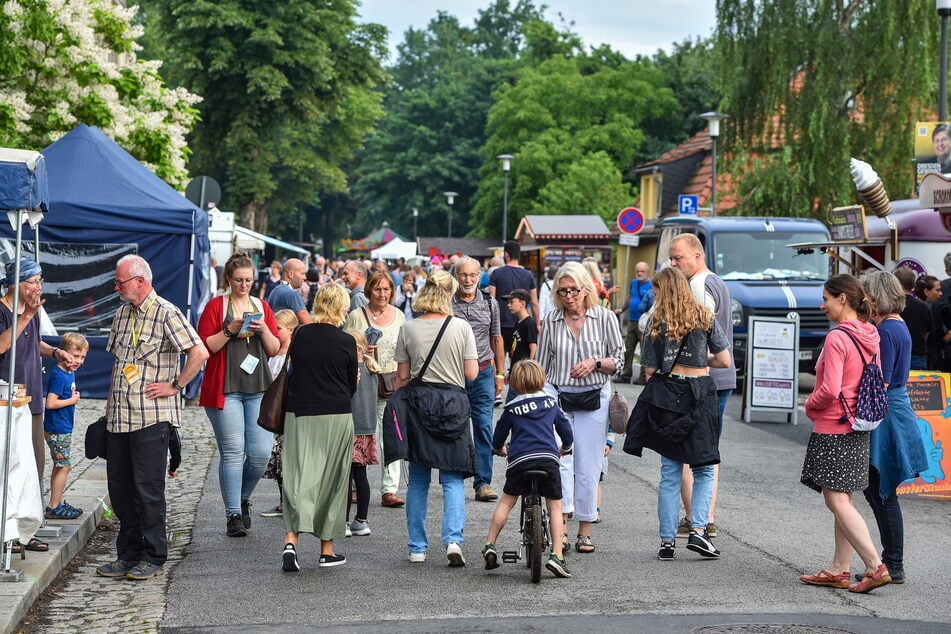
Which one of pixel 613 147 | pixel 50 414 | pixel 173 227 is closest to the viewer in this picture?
pixel 50 414

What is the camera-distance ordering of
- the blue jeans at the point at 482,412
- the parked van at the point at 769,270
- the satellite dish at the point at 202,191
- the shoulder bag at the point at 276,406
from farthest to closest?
the satellite dish at the point at 202,191 < the parked van at the point at 769,270 < the blue jeans at the point at 482,412 < the shoulder bag at the point at 276,406

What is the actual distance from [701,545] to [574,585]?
1066 mm

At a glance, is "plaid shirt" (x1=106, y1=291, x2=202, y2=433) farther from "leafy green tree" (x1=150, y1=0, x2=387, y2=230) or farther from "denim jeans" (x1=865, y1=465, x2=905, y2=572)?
"leafy green tree" (x1=150, y1=0, x2=387, y2=230)

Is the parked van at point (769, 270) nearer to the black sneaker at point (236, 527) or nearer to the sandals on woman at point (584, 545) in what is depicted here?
the sandals on woman at point (584, 545)

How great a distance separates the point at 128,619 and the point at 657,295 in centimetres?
356

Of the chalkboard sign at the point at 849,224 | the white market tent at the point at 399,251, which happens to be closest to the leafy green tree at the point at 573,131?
the white market tent at the point at 399,251

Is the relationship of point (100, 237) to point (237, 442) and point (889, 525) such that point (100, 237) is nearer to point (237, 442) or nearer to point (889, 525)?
point (237, 442)

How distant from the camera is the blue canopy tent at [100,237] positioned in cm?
1658

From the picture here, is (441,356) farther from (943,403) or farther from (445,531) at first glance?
(943,403)

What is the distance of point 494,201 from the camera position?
6869 cm

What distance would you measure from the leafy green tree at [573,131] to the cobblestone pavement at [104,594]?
49494 mm

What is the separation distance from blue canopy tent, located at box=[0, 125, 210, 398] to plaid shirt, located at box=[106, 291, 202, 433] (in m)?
9.27

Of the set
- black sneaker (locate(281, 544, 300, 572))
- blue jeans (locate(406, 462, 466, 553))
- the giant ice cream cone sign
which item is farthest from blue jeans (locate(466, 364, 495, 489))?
the giant ice cream cone sign

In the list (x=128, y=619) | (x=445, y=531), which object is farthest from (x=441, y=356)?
(x=128, y=619)
